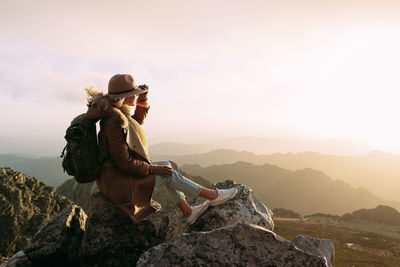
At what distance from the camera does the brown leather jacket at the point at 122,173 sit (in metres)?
6.37

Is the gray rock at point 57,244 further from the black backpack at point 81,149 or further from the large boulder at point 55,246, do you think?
the black backpack at point 81,149

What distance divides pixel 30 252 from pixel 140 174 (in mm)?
4121

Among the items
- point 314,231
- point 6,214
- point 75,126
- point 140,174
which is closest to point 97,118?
point 75,126

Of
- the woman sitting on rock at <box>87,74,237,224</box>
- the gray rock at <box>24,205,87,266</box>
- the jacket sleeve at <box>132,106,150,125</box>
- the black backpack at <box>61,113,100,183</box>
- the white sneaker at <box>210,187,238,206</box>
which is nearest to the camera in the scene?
the black backpack at <box>61,113,100,183</box>

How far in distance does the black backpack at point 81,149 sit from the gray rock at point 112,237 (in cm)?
109

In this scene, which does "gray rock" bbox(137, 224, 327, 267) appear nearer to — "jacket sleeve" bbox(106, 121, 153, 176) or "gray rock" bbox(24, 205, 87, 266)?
"jacket sleeve" bbox(106, 121, 153, 176)

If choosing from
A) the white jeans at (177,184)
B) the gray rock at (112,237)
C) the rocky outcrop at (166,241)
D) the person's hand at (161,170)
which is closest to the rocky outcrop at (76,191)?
the rocky outcrop at (166,241)

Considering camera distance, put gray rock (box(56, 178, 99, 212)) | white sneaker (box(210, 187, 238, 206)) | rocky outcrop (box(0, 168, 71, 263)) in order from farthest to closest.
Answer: gray rock (box(56, 178, 99, 212)) → rocky outcrop (box(0, 168, 71, 263)) → white sneaker (box(210, 187, 238, 206))

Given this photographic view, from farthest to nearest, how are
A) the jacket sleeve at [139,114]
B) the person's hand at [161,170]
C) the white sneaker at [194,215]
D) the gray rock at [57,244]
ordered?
the jacket sleeve at [139,114] < the gray rock at [57,244] < the white sneaker at [194,215] < the person's hand at [161,170]

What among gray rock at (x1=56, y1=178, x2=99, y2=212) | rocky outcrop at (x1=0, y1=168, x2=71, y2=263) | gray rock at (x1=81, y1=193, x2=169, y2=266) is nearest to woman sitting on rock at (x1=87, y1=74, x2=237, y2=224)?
gray rock at (x1=81, y1=193, x2=169, y2=266)

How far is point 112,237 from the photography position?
7016mm

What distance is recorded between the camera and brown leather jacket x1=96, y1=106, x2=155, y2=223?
637 centimetres

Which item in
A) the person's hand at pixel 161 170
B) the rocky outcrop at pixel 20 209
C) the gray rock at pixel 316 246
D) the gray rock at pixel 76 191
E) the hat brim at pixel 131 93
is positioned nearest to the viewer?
the hat brim at pixel 131 93

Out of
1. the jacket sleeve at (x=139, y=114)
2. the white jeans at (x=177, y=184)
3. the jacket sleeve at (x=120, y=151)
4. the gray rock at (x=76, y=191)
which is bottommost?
the gray rock at (x=76, y=191)
